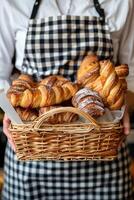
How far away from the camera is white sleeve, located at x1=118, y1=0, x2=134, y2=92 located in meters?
1.05

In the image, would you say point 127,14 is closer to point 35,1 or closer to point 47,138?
point 35,1

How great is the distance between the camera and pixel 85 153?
0.79 meters

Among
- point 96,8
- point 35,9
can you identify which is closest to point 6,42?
point 35,9

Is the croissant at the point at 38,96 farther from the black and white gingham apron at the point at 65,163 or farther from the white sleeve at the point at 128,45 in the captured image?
the white sleeve at the point at 128,45

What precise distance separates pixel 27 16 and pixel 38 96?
298 mm

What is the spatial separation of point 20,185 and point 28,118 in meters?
0.30

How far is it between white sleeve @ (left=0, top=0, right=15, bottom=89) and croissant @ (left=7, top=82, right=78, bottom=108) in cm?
23

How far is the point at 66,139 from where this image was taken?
2.50 feet

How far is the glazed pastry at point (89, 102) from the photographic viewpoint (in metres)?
0.76

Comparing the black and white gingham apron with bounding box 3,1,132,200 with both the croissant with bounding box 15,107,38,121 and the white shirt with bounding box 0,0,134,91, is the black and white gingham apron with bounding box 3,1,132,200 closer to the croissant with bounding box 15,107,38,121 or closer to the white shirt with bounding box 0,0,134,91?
the white shirt with bounding box 0,0,134,91

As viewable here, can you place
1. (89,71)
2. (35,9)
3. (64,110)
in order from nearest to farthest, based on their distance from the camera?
(64,110), (89,71), (35,9)

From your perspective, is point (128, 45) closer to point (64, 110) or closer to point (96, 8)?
point (96, 8)

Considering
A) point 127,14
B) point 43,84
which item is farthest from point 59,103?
point 127,14

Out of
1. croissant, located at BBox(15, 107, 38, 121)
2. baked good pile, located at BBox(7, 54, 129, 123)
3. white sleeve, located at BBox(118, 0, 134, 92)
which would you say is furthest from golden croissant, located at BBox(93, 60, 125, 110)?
white sleeve, located at BBox(118, 0, 134, 92)
